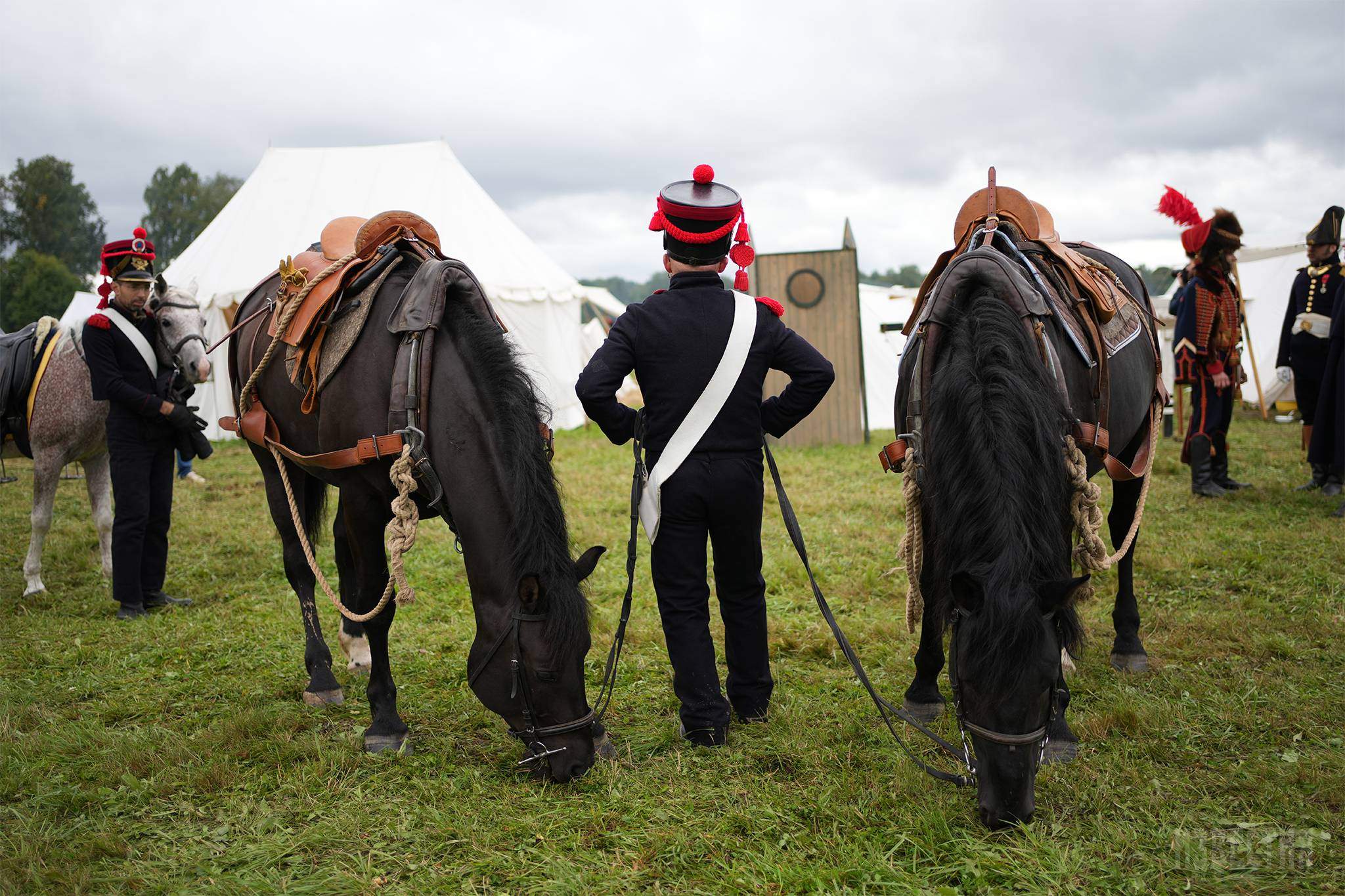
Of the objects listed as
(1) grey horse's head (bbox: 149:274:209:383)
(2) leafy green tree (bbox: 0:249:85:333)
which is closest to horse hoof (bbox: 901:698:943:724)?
(1) grey horse's head (bbox: 149:274:209:383)

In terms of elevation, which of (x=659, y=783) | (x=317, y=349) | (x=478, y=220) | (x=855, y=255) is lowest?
(x=659, y=783)

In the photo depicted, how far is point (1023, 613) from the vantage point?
2.22 m

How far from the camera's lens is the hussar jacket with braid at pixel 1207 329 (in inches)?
285

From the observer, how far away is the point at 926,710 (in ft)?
11.1

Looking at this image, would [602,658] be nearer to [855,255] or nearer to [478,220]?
[855,255]

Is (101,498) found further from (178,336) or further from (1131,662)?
(1131,662)

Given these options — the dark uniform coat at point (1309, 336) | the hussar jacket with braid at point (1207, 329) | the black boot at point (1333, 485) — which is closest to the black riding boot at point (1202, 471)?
the hussar jacket with braid at point (1207, 329)

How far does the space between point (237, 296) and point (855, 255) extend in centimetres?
876

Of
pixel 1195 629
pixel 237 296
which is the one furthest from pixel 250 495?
pixel 1195 629

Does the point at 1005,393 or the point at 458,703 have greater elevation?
the point at 1005,393

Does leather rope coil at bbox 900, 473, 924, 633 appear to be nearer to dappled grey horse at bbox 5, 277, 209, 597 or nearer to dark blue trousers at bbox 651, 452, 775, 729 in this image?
dark blue trousers at bbox 651, 452, 775, 729

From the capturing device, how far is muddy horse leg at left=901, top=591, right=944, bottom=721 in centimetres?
333

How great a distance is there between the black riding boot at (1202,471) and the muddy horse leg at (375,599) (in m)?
6.50

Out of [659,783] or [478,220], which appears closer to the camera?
[659,783]
